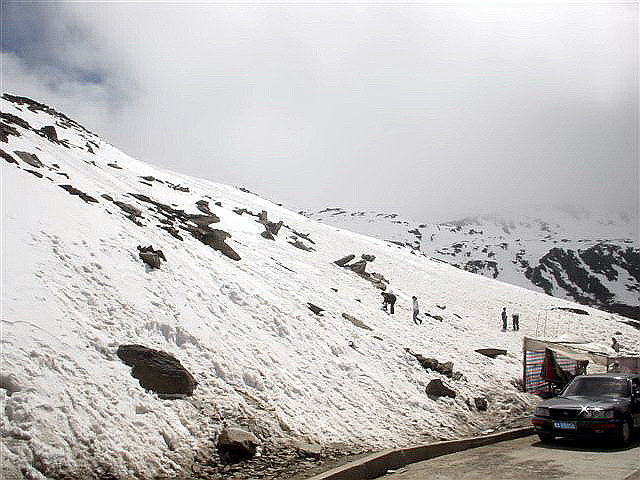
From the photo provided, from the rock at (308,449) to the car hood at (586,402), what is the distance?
227 inches

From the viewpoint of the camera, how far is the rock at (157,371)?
9.11m

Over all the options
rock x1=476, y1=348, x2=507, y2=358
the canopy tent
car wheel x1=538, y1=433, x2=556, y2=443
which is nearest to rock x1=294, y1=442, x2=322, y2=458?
car wheel x1=538, y1=433, x2=556, y2=443

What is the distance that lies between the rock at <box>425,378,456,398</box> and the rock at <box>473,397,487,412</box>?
2.81ft

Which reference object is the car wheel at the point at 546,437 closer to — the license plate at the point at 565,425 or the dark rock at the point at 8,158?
the license plate at the point at 565,425

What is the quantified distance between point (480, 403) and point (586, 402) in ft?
14.0

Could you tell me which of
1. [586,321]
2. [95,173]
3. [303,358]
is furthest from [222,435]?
[586,321]

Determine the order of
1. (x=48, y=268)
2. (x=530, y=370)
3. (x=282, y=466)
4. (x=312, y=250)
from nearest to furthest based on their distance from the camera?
(x=282, y=466) → (x=48, y=268) → (x=530, y=370) → (x=312, y=250)

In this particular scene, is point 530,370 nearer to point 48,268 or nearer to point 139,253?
point 139,253

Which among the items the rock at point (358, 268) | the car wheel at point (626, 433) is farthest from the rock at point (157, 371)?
the rock at point (358, 268)

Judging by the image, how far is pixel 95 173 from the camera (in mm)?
25094

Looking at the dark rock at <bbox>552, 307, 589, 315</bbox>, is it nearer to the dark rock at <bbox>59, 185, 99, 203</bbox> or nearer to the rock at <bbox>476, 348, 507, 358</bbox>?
the rock at <bbox>476, 348, 507, 358</bbox>

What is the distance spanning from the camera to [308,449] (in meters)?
9.46

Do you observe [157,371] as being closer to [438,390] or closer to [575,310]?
[438,390]

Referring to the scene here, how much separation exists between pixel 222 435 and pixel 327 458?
217cm
